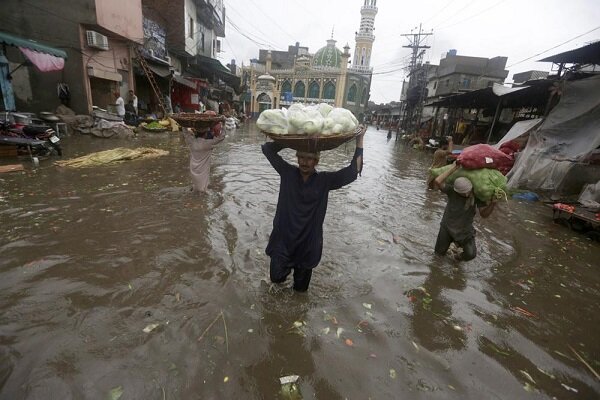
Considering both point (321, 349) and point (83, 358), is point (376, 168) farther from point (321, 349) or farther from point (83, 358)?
point (83, 358)

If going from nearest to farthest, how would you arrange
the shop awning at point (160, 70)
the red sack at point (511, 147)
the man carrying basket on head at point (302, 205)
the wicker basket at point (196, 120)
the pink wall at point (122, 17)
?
1. the man carrying basket on head at point (302, 205)
2. the wicker basket at point (196, 120)
3. the red sack at point (511, 147)
4. the pink wall at point (122, 17)
5. the shop awning at point (160, 70)

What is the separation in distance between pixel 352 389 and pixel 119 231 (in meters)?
3.97

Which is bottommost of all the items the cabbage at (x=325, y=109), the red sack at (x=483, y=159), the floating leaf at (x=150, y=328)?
the floating leaf at (x=150, y=328)

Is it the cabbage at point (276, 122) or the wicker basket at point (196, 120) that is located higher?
the cabbage at point (276, 122)

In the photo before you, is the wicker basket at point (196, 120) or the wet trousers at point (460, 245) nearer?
the wet trousers at point (460, 245)

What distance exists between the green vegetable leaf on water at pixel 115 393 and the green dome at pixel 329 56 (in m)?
63.3

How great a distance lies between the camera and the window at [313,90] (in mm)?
58969

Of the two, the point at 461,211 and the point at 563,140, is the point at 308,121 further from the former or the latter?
the point at 563,140

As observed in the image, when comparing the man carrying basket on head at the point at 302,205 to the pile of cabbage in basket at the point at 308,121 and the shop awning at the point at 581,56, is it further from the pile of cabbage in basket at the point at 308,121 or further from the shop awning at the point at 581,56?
the shop awning at the point at 581,56

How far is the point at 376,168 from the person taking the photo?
12938mm

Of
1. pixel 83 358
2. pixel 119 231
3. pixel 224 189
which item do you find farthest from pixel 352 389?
pixel 224 189

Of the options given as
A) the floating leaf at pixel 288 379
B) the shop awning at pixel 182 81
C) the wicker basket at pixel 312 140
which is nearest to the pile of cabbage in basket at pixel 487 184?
the wicker basket at pixel 312 140

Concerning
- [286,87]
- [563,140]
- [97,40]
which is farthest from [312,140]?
[286,87]

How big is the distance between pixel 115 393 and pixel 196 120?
4.44m
